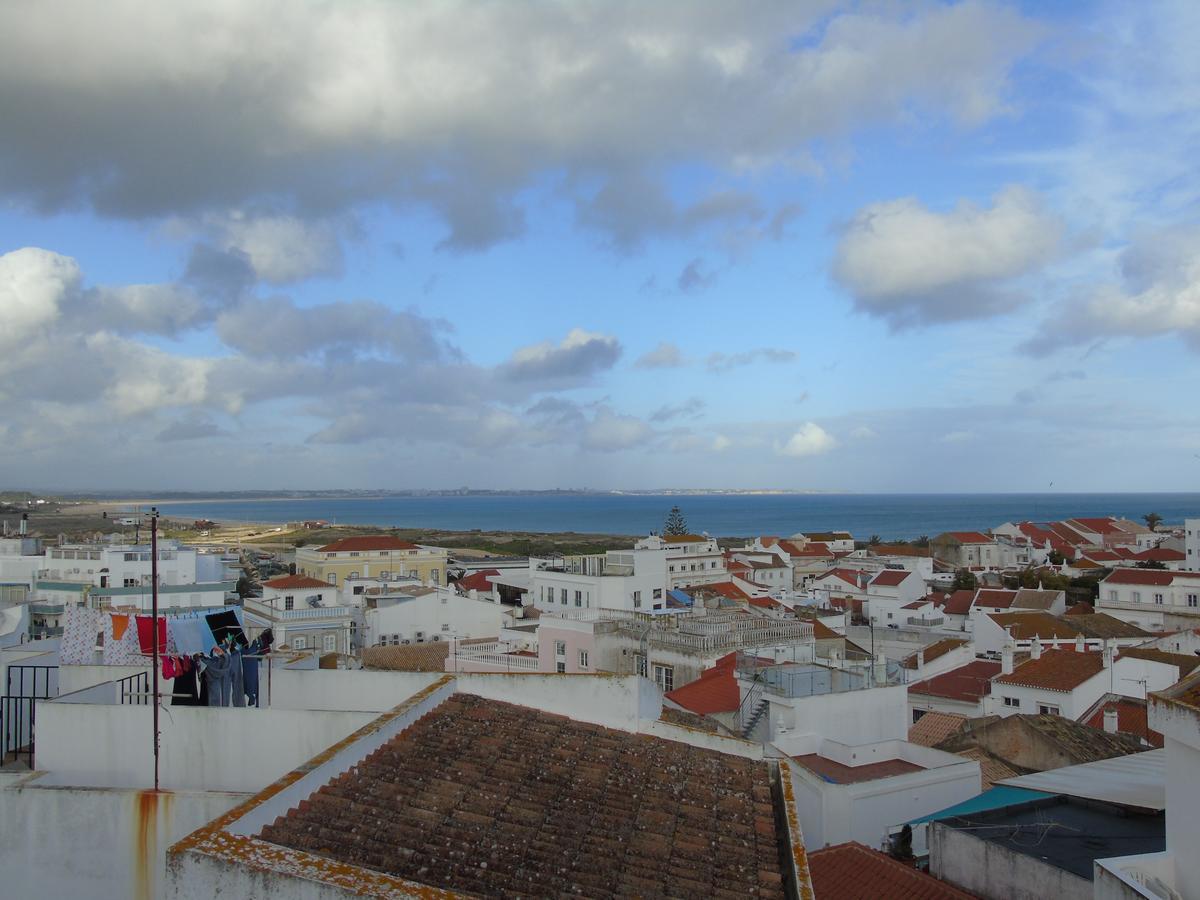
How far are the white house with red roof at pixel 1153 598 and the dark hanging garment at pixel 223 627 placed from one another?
154 feet

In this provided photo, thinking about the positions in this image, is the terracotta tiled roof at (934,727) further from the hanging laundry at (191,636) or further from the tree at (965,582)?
the tree at (965,582)

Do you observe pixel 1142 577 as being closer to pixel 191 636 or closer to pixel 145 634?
pixel 191 636

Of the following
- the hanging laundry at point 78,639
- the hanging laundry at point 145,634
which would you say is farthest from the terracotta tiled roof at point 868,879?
the hanging laundry at point 78,639

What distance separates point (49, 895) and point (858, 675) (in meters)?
14.1

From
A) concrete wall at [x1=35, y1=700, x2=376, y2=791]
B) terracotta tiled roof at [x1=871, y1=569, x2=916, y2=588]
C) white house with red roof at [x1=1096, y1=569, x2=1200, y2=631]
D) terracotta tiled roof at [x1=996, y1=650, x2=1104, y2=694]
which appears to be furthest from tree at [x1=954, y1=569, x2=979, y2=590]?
concrete wall at [x1=35, y1=700, x2=376, y2=791]

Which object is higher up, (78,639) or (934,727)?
(78,639)

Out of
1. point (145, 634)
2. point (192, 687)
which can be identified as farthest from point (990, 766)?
point (145, 634)

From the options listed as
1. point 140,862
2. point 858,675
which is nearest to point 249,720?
point 140,862

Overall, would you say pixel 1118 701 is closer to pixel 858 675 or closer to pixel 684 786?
pixel 858 675

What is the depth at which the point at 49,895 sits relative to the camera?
6.84m

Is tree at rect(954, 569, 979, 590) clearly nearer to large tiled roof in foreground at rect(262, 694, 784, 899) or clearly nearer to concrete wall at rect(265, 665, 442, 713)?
concrete wall at rect(265, 665, 442, 713)

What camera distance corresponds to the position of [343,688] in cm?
945

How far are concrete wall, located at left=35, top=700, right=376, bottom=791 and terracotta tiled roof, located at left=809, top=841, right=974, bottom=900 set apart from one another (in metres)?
5.25

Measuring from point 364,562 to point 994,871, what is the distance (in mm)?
56392
